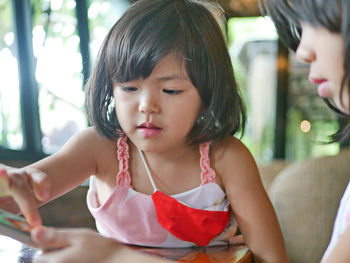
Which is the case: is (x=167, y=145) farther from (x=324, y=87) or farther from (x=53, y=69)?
(x=53, y=69)

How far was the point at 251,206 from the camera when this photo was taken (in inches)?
38.2

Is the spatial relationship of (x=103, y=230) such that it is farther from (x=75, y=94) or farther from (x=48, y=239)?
(x=75, y=94)

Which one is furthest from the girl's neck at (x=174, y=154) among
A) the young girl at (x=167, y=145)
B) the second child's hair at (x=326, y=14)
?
the second child's hair at (x=326, y=14)

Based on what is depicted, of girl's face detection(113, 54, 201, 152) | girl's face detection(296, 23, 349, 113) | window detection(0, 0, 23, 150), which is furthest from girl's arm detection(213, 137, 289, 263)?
window detection(0, 0, 23, 150)

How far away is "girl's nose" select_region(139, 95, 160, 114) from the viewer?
87 centimetres

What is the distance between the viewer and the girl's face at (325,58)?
60 cm

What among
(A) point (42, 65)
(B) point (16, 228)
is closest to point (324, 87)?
(B) point (16, 228)

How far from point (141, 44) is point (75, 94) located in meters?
2.32

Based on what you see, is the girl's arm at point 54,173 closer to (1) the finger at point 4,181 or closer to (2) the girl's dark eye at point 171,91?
(1) the finger at point 4,181

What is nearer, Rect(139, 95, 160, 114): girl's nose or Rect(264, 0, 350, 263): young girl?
Rect(264, 0, 350, 263): young girl

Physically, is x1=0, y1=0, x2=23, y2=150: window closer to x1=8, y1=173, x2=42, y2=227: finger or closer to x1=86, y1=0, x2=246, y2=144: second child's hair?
x1=86, y1=0, x2=246, y2=144: second child's hair

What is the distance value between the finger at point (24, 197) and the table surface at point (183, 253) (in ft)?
0.40

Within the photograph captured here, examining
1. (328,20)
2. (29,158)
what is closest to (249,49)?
(29,158)

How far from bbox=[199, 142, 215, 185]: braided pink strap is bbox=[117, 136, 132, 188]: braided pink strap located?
0.51 feet
